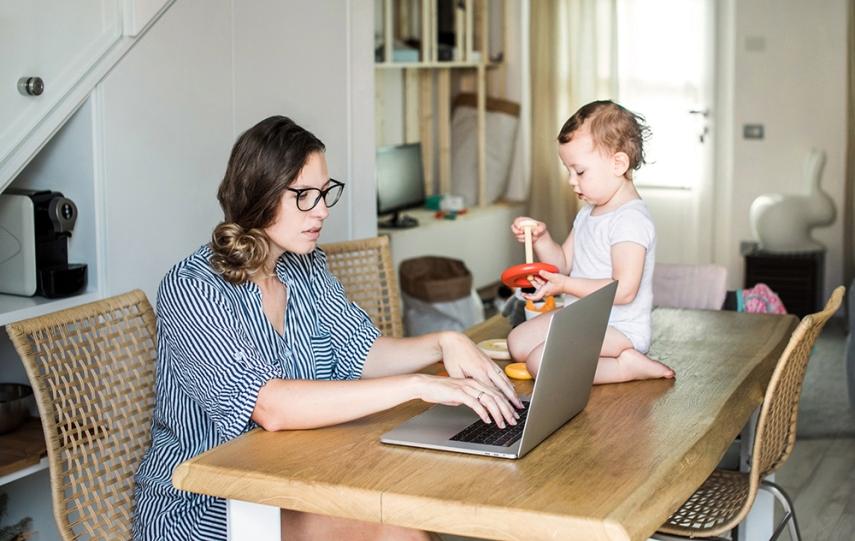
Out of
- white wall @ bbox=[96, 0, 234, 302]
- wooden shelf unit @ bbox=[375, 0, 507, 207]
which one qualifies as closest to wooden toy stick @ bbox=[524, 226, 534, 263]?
white wall @ bbox=[96, 0, 234, 302]

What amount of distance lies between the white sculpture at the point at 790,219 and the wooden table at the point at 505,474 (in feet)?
13.6

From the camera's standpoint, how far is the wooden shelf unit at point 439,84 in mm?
6301

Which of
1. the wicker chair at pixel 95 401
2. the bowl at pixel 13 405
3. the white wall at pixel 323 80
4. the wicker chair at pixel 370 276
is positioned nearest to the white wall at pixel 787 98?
the white wall at pixel 323 80

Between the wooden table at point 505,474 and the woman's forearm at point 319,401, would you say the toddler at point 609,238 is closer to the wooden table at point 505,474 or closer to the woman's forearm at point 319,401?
the wooden table at point 505,474

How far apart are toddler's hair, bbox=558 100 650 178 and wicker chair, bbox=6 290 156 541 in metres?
0.98

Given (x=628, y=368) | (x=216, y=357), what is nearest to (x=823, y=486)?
(x=628, y=368)

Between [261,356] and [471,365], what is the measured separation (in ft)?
1.24

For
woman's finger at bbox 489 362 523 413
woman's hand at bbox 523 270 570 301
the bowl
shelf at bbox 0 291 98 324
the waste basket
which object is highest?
woman's hand at bbox 523 270 570 301

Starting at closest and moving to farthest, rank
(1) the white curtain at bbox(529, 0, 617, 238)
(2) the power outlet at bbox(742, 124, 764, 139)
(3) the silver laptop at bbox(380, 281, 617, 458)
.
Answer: (3) the silver laptop at bbox(380, 281, 617, 458), (2) the power outlet at bbox(742, 124, 764, 139), (1) the white curtain at bbox(529, 0, 617, 238)

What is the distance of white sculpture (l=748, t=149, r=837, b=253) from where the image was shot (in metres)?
6.10

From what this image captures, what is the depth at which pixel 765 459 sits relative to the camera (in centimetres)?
229

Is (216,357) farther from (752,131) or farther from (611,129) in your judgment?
(752,131)

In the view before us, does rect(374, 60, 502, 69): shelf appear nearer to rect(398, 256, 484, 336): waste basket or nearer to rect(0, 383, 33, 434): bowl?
rect(398, 256, 484, 336): waste basket

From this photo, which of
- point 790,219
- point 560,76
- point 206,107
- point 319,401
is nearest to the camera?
point 319,401
